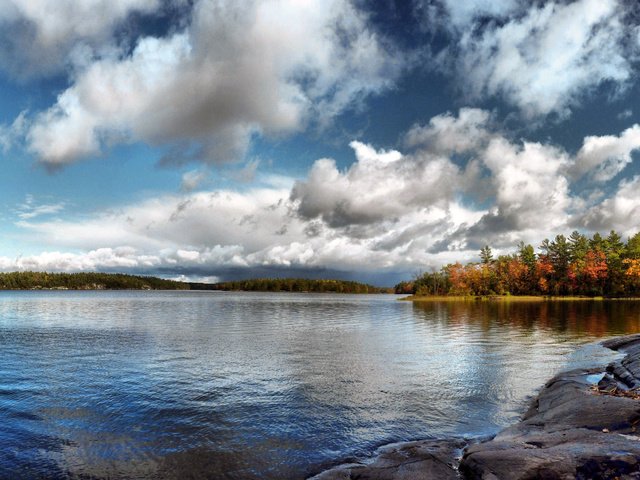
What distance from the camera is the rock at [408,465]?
1359 centimetres

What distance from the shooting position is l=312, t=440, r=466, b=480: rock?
13594 millimetres

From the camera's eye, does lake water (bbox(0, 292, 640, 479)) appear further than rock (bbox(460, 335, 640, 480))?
Yes

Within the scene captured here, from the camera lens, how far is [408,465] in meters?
14.3

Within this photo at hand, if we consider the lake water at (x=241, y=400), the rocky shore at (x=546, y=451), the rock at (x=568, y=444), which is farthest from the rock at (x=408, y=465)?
the lake water at (x=241, y=400)

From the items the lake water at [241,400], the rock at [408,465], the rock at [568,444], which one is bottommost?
the lake water at [241,400]

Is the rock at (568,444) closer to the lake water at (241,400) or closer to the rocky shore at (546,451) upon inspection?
the rocky shore at (546,451)

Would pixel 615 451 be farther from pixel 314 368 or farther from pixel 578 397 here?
pixel 314 368

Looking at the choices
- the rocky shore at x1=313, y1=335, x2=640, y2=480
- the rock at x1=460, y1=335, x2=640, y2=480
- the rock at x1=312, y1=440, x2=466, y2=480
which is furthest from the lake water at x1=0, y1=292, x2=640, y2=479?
the rock at x1=460, y1=335, x2=640, y2=480

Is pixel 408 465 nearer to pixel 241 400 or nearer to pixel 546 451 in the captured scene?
pixel 546 451

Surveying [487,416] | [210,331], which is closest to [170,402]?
[487,416]

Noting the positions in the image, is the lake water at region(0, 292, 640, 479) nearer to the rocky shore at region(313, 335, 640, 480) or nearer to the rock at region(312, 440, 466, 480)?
the rock at region(312, 440, 466, 480)

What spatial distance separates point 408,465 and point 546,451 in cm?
441

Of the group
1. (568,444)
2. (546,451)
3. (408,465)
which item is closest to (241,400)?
(408,465)

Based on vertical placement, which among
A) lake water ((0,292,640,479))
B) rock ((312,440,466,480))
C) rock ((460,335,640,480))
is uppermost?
rock ((460,335,640,480))
